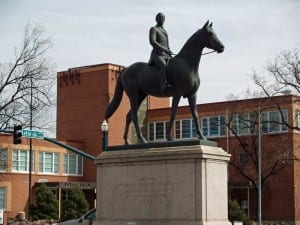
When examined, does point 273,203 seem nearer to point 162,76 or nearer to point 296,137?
point 296,137

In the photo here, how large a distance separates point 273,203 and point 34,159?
2377 centimetres

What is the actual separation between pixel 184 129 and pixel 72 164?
12.6 metres

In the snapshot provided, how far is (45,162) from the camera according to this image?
72688mm

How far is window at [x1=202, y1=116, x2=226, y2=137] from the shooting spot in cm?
7234

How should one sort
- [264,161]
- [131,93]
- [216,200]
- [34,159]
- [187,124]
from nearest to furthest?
[216,200], [131,93], [264,161], [34,159], [187,124]

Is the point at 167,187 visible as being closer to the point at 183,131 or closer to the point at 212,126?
the point at 212,126

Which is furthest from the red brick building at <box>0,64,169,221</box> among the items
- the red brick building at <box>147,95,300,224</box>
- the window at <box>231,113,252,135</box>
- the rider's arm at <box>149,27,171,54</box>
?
the rider's arm at <box>149,27,171,54</box>

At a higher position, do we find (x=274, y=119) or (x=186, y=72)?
(x=274, y=119)

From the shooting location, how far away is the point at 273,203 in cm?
6650

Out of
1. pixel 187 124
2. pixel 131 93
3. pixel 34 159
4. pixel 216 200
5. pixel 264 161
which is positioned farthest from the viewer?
pixel 187 124

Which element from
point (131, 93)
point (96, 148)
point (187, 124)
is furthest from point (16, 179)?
point (131, 93)

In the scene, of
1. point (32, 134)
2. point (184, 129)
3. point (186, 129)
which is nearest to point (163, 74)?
point (32, 134)

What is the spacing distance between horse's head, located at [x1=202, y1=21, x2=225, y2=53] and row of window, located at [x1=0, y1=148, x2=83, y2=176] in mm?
45580

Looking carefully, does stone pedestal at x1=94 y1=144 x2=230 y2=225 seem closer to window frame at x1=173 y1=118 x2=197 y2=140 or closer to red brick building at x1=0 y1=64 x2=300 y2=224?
red brick building at x1=0 y1=64 x2=300 y2=224
